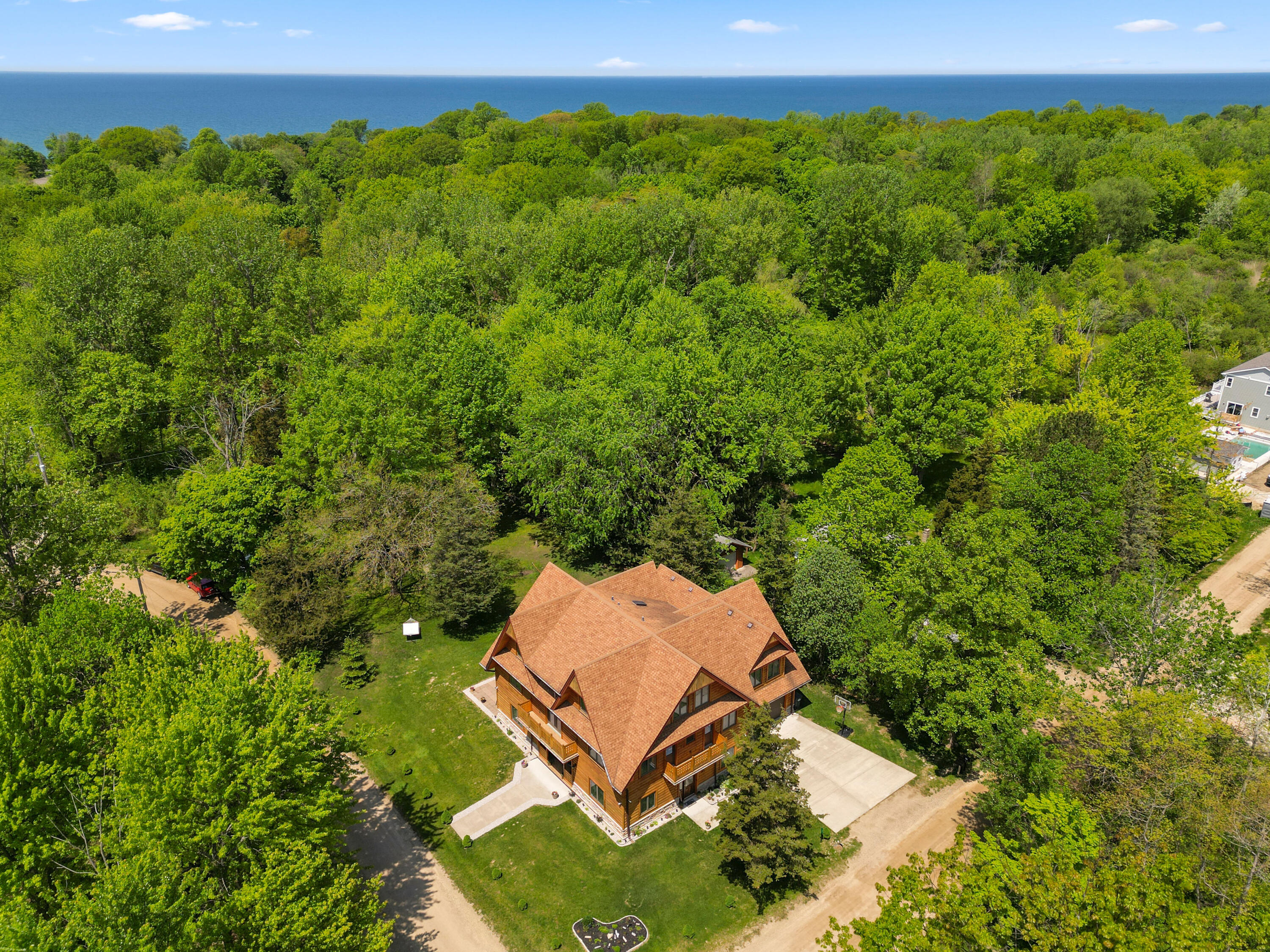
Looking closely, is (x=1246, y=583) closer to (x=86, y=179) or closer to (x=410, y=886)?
(x=410, y=886)

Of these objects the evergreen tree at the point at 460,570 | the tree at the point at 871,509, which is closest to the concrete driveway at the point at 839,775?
the tree at the point at 871,509

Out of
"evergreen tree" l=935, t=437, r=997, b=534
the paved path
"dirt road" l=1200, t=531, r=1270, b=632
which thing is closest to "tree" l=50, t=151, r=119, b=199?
the paved path

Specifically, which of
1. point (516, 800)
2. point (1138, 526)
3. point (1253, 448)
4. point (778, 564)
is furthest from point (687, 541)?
point (1253, 448)

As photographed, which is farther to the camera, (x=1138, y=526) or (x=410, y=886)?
(x=1138, y=526)

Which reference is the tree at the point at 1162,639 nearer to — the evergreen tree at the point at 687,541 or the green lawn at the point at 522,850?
the green lawn at the point at 522,850

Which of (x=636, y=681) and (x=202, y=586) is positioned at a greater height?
(x=636, y=681)

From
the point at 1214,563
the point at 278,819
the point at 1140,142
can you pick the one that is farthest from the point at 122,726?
the point at 1140,142
